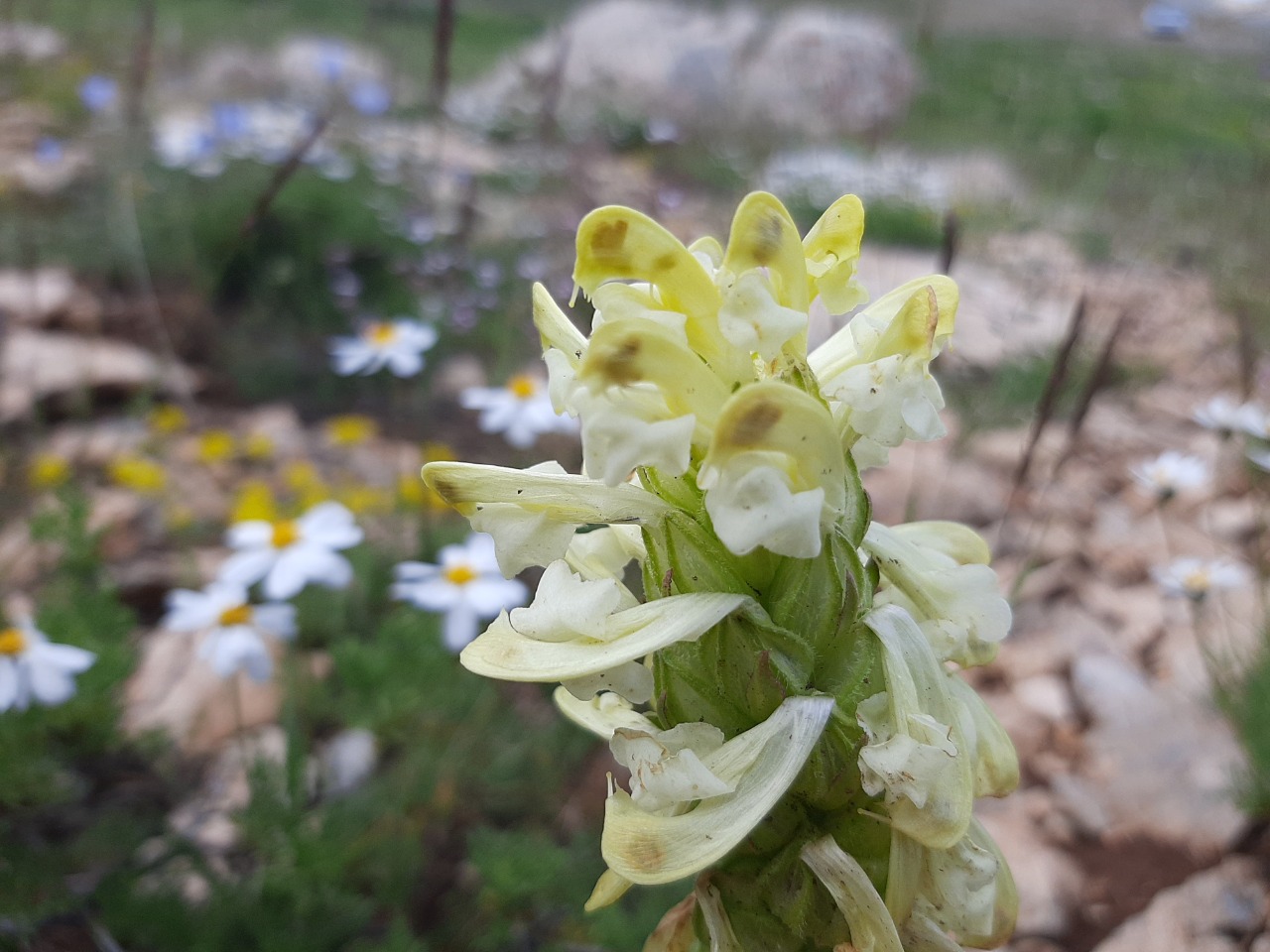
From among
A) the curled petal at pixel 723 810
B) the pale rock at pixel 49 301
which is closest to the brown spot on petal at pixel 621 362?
the curled petal at pixel 723 810

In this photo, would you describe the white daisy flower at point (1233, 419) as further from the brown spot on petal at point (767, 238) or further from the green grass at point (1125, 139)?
the brown spot on petal at point (767, 238)

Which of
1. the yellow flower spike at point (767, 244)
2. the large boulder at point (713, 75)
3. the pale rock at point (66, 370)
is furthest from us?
the large boulder at point (713, 75)

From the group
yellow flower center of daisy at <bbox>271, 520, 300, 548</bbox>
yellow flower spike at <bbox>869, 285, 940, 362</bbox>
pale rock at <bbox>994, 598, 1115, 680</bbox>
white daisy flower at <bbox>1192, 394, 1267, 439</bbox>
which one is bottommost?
pale rock at <bbox>994, 598, 1115, 680</bbox>

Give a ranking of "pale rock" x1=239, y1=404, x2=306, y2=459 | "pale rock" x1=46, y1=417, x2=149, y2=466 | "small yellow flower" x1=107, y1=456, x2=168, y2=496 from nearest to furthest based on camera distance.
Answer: "small yellow flower" x1=107, y1=456, x2=168, y2=496 < "pale rock" x1=46, y1=417, x2=149, y2=466 < "pale rock" x1=239, y1=404, x2=306, y2=459

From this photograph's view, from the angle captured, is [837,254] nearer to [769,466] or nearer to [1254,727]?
[769,466]

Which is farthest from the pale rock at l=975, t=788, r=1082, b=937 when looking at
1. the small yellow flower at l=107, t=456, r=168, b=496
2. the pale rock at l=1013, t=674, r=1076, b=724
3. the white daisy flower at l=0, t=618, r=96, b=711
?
the small yellow flower at l=107, t=456, r=168, b=496

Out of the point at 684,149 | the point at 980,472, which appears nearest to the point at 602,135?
the point at 684,149

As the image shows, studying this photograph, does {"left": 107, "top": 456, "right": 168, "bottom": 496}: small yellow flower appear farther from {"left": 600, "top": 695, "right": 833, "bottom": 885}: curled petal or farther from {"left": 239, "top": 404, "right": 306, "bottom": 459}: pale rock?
{"left": 600, "top": 695, "right": 833, "bottom": 885}: curled petal
